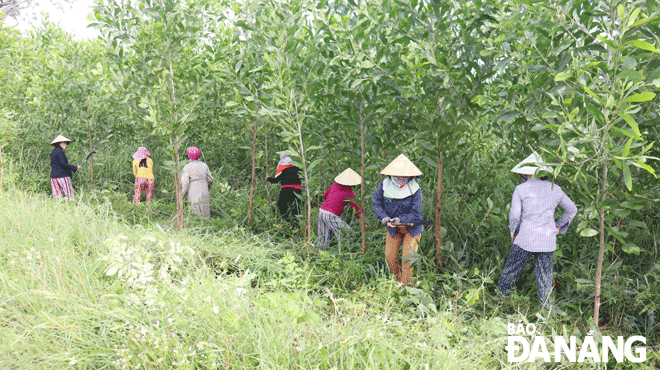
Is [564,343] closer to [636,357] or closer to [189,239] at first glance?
[636,357]

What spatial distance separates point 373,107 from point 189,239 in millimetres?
2572

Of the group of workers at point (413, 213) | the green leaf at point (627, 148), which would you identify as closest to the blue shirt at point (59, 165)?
the group of workers at point (413, 213)

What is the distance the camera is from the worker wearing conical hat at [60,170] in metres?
8.10

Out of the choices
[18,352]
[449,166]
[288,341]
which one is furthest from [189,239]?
[449,166]

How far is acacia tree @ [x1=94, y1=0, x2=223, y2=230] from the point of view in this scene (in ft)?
17.5

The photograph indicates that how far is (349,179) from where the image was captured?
5758mm

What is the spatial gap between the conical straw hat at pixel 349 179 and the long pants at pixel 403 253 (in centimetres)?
88

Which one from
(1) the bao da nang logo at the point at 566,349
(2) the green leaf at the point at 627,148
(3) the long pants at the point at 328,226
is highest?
(2) the green leaf at the point at 627,148

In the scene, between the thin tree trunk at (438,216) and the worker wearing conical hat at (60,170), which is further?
the worker wearing conical hat at (60,170)

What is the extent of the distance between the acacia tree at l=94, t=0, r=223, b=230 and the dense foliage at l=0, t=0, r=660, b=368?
0.08ft

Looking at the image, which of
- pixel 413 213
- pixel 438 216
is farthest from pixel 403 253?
pixel 438 216

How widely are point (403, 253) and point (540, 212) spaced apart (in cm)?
148

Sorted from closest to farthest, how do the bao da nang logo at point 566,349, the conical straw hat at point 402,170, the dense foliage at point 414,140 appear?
the dense foliage at point 414,140
the bao da nang logo at point 566,349
the conical straw hat at point 402,170

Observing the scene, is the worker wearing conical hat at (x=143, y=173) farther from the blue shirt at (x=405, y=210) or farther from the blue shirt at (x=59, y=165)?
the blue shirt at (x=405, y=210)
